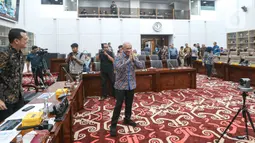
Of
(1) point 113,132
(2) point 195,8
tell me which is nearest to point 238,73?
(1) point 113,132

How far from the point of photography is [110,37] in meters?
13.3

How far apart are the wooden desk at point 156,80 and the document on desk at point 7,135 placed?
12.2ft

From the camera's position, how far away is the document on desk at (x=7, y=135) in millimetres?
1292

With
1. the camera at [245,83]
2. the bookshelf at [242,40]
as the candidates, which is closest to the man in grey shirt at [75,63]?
the camera at [245,83]

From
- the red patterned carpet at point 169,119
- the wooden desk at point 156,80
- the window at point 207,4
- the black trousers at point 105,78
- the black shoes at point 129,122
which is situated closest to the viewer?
the red patterned carpet at point 169,119

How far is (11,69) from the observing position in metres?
1.93

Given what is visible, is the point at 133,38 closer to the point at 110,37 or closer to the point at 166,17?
the point at 110,37

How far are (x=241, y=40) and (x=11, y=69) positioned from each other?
14287 millimetres

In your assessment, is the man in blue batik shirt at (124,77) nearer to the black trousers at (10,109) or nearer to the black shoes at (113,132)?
the black shoes at (113,132)

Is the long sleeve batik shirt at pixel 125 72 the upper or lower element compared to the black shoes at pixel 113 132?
upper

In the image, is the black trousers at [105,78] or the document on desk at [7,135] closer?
the document on desk at [7,135]

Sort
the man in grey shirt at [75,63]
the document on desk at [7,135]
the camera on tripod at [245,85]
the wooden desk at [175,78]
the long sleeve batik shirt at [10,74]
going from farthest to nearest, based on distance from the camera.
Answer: the wooden desk at [175,78] → the man in grey shirt at [75,63] → the camera on tripod at [245,85] → the long sleeve batik shirt at [10,74] → the document on desk at [7,135]

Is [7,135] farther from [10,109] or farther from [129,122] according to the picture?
[129,122]

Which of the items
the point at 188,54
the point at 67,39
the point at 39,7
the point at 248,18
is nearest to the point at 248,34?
the point at 248,18
